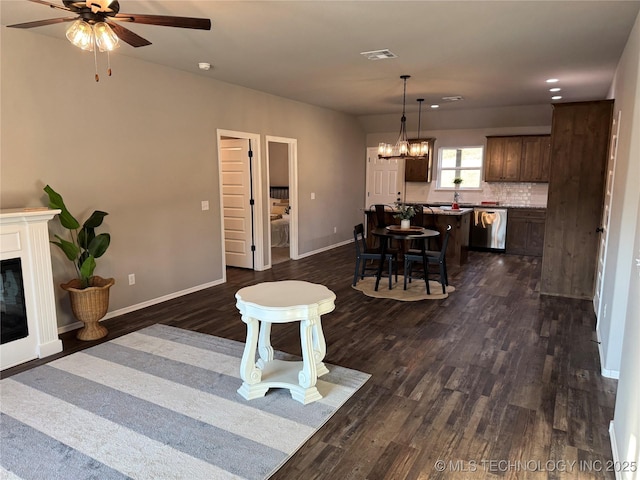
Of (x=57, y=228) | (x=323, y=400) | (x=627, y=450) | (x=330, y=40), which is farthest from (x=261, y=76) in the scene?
(x=627, y=450)

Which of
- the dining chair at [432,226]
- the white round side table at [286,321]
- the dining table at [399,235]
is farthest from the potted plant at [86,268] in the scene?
the dining chair at [432,226]

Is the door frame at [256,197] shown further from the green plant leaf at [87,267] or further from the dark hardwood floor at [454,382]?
the green plant leaf at [87,267]

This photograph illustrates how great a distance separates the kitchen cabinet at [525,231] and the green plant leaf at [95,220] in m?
6.91

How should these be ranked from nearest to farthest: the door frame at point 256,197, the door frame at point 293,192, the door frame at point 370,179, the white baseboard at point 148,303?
the white baseboard at point 148,303
the door frame at point 256,197
the door frame at point 293,192
the door frame at point 370,179

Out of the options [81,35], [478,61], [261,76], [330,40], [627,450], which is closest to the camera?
[627,450]

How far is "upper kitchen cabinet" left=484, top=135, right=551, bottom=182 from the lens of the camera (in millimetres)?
7871

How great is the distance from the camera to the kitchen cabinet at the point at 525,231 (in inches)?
304

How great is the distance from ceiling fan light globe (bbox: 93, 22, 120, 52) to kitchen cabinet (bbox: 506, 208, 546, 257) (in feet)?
24.1

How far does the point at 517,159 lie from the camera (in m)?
8.10

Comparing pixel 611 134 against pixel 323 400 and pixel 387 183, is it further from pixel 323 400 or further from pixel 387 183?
pixel 387 183

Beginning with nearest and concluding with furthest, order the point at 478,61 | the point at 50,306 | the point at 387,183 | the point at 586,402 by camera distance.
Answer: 1. the point at 586,402
2. the point at 50,306
3. the point at 478,61
4. the point at 387,183

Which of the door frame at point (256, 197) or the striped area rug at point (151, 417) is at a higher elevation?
the door frame at point (256, 197)

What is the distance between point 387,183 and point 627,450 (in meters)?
7.94

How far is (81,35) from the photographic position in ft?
7.40
